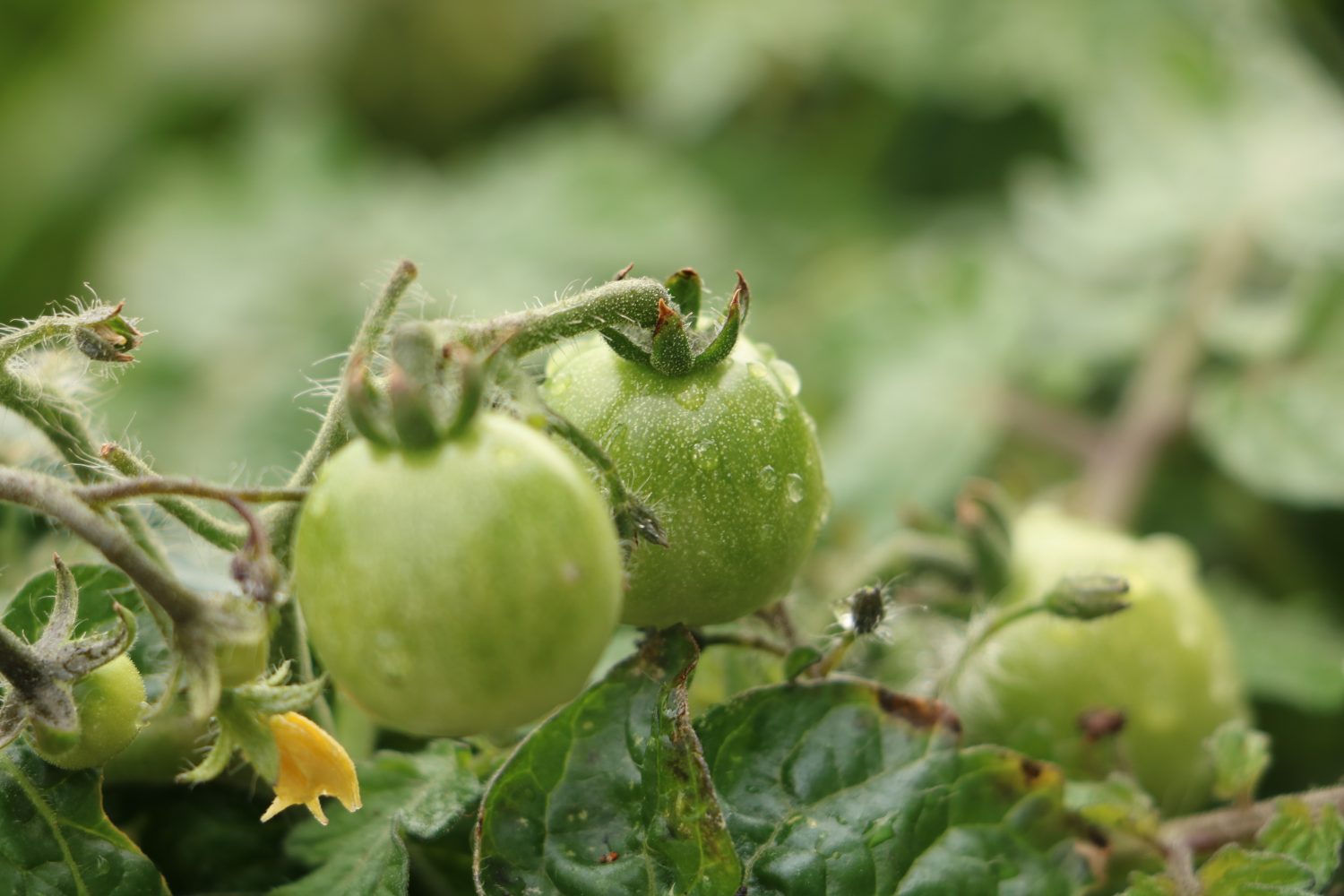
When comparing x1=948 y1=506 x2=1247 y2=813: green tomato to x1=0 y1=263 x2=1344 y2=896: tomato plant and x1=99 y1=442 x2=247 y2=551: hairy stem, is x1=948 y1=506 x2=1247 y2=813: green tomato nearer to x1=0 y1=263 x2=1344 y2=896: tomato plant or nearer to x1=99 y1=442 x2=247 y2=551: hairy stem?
x1=0 y1=263 x2=1344 y2=896: tomato plant

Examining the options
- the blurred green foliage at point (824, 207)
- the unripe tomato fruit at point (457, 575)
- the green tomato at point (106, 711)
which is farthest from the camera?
the blurred green foliage at point (824, 207)

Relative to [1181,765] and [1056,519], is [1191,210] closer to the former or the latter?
[1056,519]

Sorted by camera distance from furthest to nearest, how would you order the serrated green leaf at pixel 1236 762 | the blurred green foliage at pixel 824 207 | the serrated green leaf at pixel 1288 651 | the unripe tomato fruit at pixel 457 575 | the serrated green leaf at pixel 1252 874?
the blurred green foliage at pixel 824 207 < the serrated green leaf at pixel 1288 651 < the serrated green leaf at pixel 1236 762 < the serrated green leaf at pixel 1252 874 < the unripe tomato fruit at pixel 457 575

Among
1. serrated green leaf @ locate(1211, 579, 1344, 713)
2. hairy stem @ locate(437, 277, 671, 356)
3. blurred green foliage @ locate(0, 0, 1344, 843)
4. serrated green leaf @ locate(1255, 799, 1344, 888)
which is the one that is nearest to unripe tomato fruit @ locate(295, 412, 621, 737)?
hairy stem @ locate(437, 277, 671, 356)

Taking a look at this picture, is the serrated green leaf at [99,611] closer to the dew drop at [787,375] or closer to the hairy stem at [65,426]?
the hairy stem at [65,426]

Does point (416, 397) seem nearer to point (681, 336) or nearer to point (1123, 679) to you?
point (681, 336)

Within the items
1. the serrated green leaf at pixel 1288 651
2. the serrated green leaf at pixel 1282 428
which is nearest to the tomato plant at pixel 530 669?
the serrated green leaf at pixel 1288 651

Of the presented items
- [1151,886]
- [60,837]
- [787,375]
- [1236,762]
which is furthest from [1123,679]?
[60,837]
